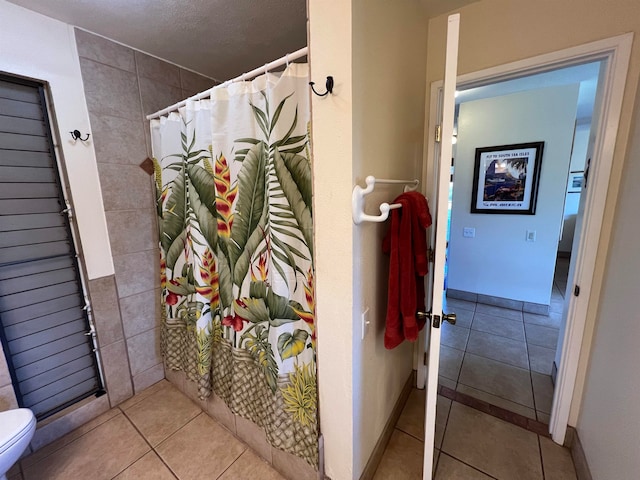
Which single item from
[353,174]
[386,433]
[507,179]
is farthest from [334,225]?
[507,179]

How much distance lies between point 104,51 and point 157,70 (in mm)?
283

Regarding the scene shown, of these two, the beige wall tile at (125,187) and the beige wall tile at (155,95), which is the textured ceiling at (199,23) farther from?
the beige wall tile at (125,187)

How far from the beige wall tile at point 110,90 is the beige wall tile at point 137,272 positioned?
2.99ft

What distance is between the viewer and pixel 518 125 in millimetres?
2895

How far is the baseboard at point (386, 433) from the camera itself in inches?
52.1

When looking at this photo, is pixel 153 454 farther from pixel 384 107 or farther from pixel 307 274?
pixel 384 107

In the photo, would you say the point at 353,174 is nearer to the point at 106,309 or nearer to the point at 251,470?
the point at 251,470

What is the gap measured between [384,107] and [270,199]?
0.63 m

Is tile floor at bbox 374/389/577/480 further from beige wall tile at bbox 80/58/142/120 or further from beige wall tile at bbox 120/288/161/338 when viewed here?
beige wall tile at bbox 80/58/142/120

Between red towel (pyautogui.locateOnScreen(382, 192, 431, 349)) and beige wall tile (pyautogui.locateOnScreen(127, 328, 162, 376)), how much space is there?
1727 mm

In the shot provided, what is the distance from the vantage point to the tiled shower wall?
5.21ft

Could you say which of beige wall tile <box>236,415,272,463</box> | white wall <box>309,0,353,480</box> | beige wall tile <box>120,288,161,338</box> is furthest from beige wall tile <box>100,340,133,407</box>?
white wall <box>309,0,353,480</box>

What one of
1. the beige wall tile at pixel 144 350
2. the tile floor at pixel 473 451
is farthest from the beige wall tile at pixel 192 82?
the tile floor at pixel 473 451

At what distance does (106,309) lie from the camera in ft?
5.59
